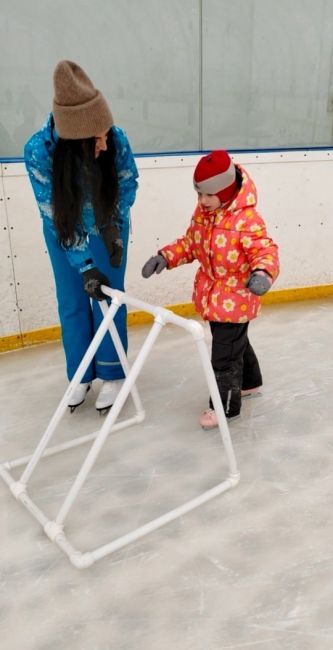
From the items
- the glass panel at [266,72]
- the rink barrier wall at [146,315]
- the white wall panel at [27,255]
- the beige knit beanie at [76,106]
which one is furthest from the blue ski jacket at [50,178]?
the glass panel at [266,72]

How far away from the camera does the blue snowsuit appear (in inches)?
53.7

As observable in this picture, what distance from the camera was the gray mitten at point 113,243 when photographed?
4.97 ft

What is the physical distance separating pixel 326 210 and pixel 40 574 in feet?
7.90

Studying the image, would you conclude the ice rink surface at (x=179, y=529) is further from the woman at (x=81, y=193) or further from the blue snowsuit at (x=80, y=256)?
the woman at (x=81, y=193)

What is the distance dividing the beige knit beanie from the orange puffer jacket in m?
0.40

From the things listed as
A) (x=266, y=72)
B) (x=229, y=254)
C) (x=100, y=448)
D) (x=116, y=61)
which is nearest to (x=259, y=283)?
(x=229, y=254)

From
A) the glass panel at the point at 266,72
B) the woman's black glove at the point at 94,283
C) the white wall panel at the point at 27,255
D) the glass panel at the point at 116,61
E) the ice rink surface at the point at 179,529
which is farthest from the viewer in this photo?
the glass panel at the point at 266,72

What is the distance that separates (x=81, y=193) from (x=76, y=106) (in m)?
0.23

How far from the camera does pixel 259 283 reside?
1.27 m

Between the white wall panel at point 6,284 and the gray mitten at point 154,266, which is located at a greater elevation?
the gray mitten at point 154,266

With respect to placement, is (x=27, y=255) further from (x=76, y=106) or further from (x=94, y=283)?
(x=76, y=106)

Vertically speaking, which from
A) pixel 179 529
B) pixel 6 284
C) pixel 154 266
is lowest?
pixel 179 529

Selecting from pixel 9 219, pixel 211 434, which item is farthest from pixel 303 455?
pixel 9 219

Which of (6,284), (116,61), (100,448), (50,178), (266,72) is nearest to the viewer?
(100,448)
